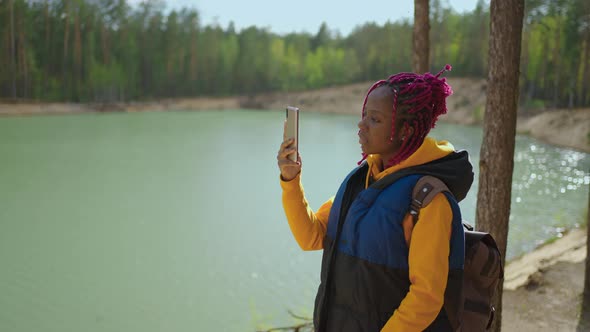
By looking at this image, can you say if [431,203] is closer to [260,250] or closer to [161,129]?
[260,250]

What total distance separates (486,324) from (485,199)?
5.90 ft

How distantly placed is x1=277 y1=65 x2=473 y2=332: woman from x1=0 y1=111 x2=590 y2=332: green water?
13.4 feet

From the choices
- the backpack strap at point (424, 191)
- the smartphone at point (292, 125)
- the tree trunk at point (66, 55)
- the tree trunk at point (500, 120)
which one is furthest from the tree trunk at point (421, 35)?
the tree trunk at point (66, 55)

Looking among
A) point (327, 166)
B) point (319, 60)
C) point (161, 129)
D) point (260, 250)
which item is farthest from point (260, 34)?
point (260, 250)

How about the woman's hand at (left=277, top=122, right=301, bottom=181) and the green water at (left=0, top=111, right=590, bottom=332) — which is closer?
the woman's hand at (left=277, top=122, right=301, bottom=181)

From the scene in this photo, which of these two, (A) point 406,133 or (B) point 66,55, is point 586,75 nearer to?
(A) point 406,133

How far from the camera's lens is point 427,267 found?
1435mm

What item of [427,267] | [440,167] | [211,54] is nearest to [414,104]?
[440,167]

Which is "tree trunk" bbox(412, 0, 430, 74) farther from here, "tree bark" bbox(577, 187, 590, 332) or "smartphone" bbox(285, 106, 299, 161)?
"smartphone" bbox(285, 106, 299, 161)

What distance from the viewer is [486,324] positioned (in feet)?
5.33

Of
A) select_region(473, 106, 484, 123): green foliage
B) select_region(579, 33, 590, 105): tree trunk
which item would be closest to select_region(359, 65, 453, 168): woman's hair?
select_region(579, 33, 590, 105): tree trunk

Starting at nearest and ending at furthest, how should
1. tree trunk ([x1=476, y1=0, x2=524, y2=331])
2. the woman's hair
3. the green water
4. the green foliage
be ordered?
1. the woman's hair
2. tree trunk ([x1=476, y1=0, x2=524, y2=331])
3. the green water
4. the green foliage

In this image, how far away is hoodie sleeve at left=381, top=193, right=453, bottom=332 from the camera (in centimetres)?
142

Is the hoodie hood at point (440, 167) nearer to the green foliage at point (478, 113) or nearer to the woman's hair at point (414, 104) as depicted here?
the woman's hair at point (414, 104)
